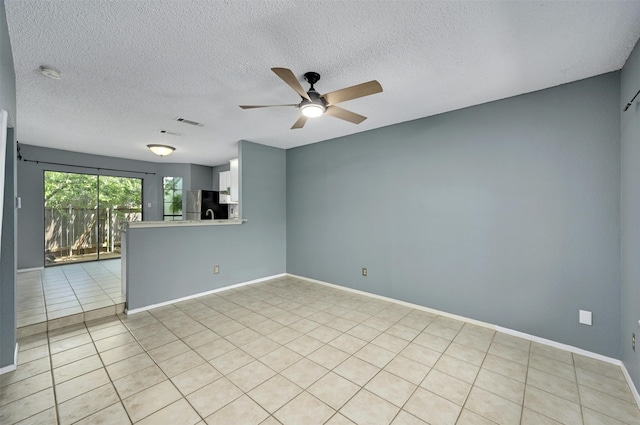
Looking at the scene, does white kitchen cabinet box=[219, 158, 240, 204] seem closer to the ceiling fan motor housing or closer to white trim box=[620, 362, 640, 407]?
the ceiling fan motor housing

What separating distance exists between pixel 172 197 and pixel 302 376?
6.42m

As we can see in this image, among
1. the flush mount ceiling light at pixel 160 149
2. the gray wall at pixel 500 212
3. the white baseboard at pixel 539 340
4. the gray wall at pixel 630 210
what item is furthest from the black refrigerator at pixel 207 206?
the gray wall at pixel 630 210

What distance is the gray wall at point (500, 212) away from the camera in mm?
2383

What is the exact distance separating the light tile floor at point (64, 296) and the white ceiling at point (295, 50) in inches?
94.1

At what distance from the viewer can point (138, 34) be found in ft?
6.05

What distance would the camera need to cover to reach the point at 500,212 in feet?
9.47

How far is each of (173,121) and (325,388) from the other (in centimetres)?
371

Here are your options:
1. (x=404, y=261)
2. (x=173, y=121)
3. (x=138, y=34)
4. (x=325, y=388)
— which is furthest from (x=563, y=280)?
(x=173, y=121)

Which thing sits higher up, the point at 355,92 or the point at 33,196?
the point at 355,92

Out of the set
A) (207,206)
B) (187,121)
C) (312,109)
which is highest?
(187,121)

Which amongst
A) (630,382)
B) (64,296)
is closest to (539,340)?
(630,382)

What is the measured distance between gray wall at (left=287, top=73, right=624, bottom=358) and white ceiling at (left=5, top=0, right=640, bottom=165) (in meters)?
0.33

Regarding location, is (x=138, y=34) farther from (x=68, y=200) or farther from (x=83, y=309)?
(x=68, y=200)

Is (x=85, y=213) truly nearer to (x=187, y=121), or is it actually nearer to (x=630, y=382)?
A: (x=187, y=121)
